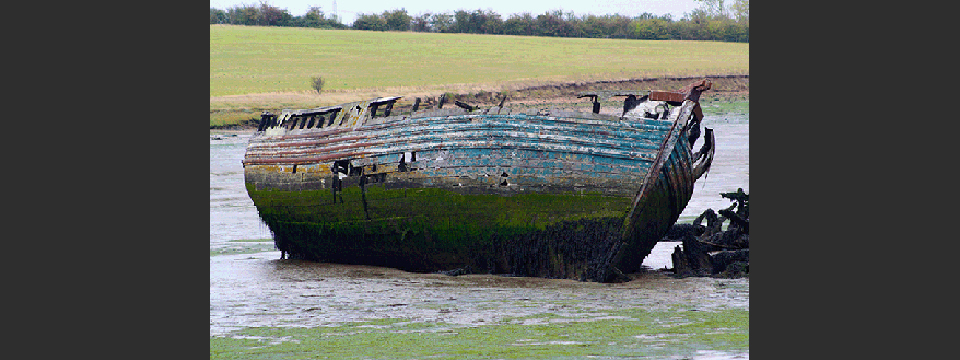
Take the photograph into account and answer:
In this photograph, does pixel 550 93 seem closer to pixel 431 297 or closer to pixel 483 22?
pixel 483 22

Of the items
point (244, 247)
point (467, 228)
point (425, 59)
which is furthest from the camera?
point (425, 59)

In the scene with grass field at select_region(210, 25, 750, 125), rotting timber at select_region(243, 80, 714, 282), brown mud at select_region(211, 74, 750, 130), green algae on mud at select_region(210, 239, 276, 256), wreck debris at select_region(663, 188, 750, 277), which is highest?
grass field at select_region(210, 25, 750, 125)

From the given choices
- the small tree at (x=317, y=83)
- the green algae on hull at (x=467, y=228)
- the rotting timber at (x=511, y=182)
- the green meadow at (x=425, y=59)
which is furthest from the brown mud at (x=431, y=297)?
the small tree at (x=317, y=83)

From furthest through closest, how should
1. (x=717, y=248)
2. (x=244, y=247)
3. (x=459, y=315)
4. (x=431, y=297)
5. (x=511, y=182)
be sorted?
(x=244, y=247) → (x=717, y=248) → (x=511, y=182) → (x=431, y=297) → (x=459, y=315)

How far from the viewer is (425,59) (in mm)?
41500

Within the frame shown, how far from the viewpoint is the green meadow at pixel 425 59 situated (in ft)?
121

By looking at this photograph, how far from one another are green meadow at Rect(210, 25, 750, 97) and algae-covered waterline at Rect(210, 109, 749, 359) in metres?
21.0

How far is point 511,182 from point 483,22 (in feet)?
103

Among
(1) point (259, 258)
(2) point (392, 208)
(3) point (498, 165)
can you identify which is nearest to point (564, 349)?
(3) point (498, 165)

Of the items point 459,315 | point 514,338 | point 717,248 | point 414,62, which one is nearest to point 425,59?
point 414,62

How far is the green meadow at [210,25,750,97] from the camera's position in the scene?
37031mm

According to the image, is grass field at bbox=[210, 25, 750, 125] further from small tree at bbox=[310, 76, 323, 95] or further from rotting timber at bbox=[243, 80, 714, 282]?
rotting timber at bbox=[243, 80, 714, 282]

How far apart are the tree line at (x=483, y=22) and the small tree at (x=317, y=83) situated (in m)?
5.78

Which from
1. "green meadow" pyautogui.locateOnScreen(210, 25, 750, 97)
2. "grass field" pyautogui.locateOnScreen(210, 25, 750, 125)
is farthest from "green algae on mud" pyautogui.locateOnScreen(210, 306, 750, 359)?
"green meadow" pyautogui.locateOnScreen(210, 25, 750, 97)
